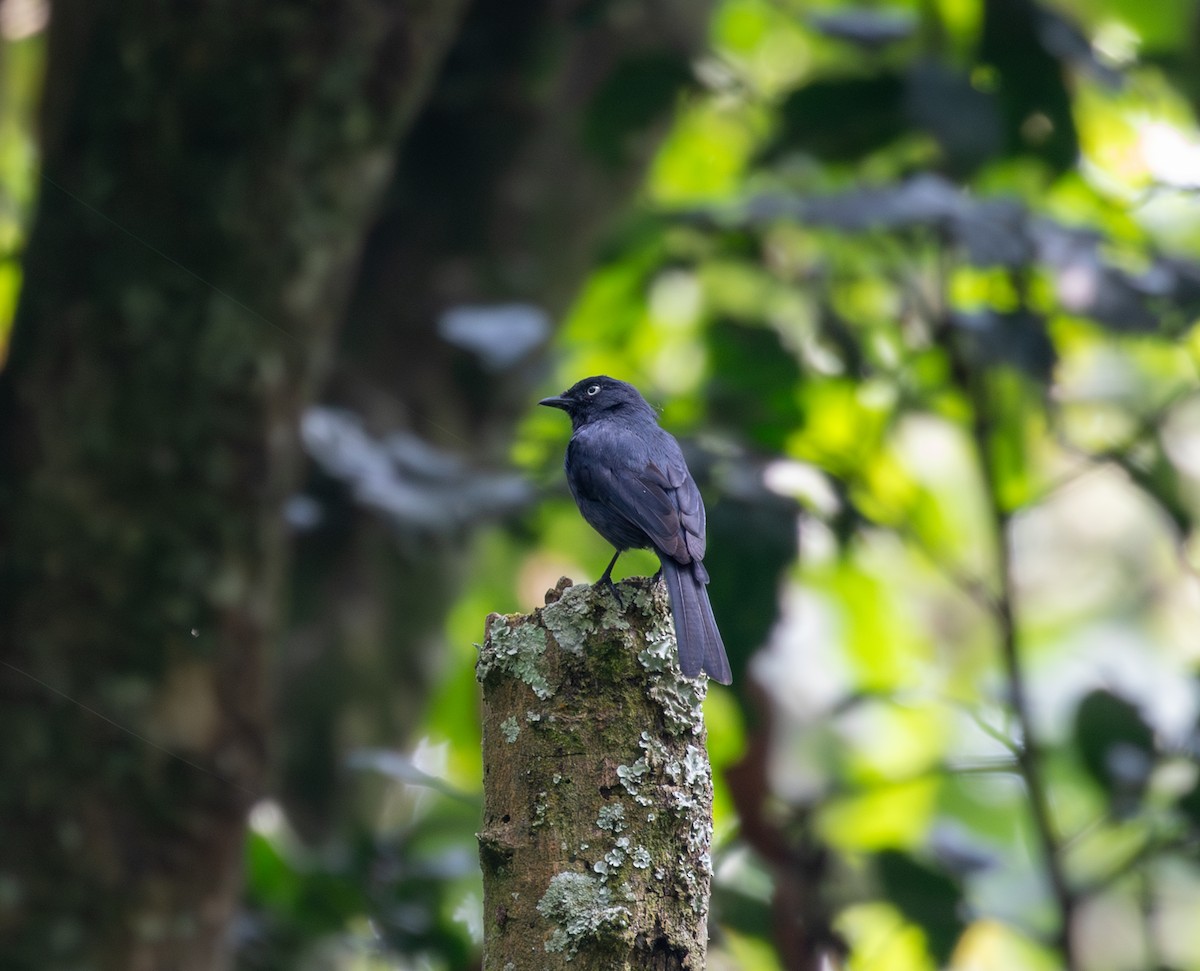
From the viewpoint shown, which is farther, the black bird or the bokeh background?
the bokeh background

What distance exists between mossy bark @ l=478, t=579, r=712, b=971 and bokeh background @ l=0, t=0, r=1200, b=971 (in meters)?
1.44

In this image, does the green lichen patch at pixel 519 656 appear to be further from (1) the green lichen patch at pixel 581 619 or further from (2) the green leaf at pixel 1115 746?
(2) the green leaf at pixel 1115 746

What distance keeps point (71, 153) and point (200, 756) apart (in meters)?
1.78

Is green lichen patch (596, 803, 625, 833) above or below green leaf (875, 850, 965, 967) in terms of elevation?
below

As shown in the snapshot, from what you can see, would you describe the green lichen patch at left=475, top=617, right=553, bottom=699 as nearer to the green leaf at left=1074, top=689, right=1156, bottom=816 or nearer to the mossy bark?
the mossy bark

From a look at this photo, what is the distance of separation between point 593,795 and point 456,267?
158 inches

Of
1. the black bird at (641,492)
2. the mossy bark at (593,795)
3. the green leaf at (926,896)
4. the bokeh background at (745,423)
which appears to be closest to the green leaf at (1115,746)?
the bokeh background at (745,423)

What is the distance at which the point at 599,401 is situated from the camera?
3.97 meters

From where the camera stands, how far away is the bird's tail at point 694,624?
1.91 m

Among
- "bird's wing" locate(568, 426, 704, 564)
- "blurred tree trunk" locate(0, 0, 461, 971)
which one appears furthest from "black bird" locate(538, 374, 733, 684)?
"blurred tree trunk" locate(0, 0, 461, 971)

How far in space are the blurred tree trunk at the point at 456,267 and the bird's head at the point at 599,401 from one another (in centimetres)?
99

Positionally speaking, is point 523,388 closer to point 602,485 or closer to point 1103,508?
point 602,485

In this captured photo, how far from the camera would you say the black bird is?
276cm

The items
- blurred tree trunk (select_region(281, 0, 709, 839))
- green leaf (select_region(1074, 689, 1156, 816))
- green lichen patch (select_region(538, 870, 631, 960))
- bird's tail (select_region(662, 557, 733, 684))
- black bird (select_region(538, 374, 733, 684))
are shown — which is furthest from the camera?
blurred tree trunk (select_region(281, 0, 709, 839))
